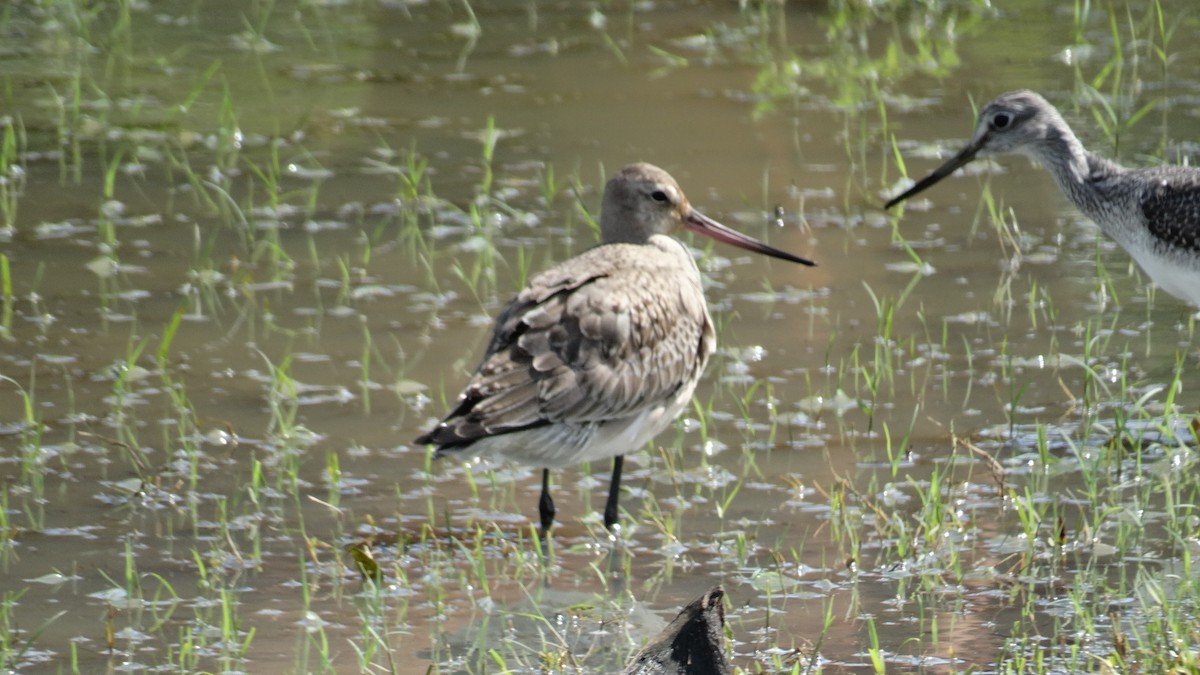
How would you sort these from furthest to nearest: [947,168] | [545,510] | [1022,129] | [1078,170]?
1. [947,168]
2. [1022,129]
3. [1078,170]
4. [545,510]

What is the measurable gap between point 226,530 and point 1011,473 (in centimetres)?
256

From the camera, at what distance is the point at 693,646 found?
13.9ft

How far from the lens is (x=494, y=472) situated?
666 centimetres

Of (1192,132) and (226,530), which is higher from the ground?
(1192,132)

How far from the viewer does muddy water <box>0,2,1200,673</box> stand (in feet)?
18.2

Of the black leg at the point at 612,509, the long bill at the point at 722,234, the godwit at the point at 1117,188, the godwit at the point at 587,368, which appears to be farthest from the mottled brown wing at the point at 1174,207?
the black leg at the point at 612,509

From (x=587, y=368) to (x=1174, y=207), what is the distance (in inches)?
95.5

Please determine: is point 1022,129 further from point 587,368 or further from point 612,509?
point 612,509

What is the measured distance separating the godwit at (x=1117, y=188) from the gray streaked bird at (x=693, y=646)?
3399mm

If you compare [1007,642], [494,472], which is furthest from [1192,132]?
[1007,642]

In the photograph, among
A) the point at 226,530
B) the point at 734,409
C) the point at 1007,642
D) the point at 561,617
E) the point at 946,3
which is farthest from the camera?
the point at 946,3

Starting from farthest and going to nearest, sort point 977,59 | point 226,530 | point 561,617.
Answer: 1. point 977,59
2. point 226,530
3. point 561,617

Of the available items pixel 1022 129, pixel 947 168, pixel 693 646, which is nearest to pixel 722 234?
pixel 947 168

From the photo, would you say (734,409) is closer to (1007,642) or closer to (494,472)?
(494,472)
